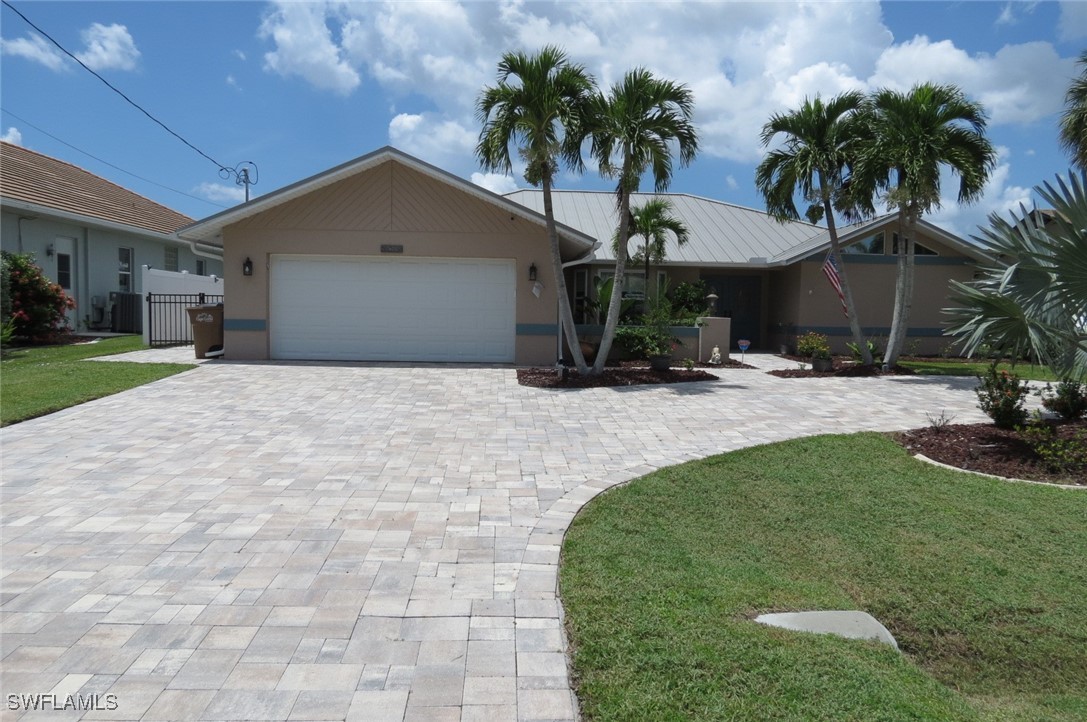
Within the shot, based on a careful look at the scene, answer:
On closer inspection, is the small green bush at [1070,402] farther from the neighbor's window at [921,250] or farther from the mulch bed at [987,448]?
the neighbor's window at [921,250]

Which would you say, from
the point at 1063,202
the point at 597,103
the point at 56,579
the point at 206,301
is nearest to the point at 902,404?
the point at 1063,202

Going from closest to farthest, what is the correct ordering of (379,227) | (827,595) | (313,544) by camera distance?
(827,595), (313,544), (379,227)

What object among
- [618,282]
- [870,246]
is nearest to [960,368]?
[870,246]

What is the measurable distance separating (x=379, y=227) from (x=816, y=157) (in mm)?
9457

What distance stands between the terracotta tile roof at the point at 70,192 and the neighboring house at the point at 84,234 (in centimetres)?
5

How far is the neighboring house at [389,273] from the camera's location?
15406 mm

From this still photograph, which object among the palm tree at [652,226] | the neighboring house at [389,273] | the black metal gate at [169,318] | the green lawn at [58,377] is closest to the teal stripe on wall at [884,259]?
the palm tree at [652,226]

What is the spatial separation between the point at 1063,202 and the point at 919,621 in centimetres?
513

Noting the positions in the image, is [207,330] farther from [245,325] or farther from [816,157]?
[816,157]

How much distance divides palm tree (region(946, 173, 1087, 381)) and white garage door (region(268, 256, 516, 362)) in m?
9.76

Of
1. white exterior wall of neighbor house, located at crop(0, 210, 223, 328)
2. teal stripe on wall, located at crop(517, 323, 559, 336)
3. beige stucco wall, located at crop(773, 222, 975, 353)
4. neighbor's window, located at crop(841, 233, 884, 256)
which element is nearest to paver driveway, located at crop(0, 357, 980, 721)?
teal stripe on wall, located at crop(517, 323, 559, 336)

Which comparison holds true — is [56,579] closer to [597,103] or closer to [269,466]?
[269,466]

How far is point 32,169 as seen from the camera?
68.9ft

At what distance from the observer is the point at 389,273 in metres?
15.8
